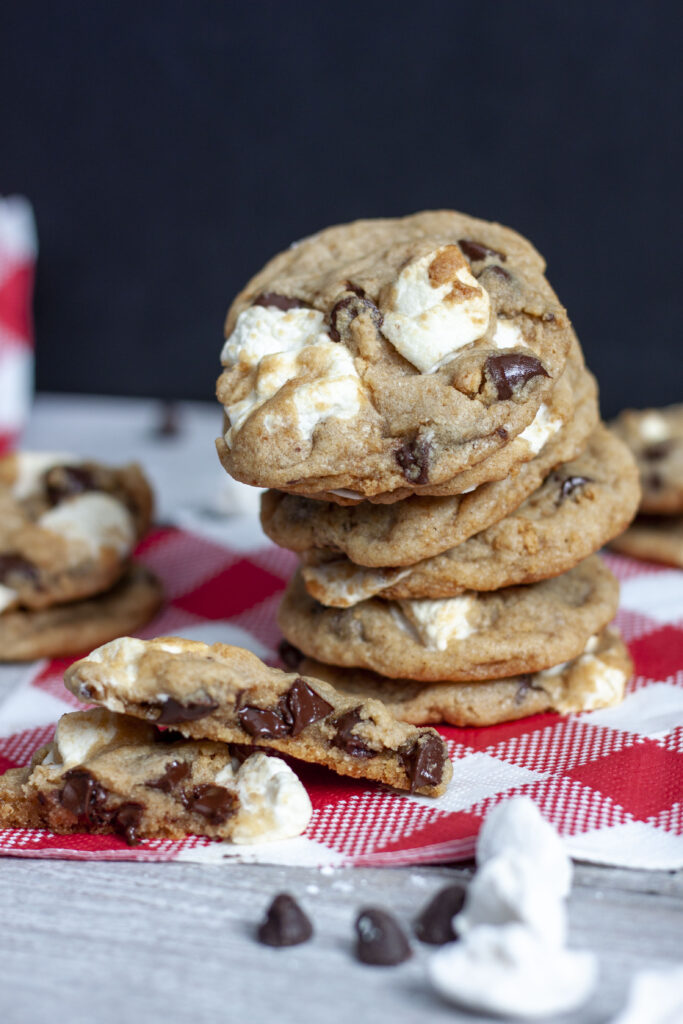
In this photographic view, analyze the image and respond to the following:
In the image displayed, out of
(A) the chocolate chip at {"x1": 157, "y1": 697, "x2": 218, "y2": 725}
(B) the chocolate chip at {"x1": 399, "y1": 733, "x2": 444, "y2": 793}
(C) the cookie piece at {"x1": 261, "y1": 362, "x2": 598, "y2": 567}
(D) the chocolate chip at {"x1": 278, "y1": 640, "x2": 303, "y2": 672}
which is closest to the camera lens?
(A) the chocolate chip at {"x1": 157, "y1": 697, "x2": 218, "y2": 725}

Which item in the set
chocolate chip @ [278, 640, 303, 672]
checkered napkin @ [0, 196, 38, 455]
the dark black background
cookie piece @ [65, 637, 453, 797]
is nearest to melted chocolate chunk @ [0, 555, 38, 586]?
chocolate chip @ [278, 640, 303, 672]

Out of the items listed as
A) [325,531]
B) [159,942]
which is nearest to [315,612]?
[325,531]

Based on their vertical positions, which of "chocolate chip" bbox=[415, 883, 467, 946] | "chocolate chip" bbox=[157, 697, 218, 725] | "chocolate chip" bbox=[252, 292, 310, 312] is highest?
"chocolate chip" bbox=[252, 292, 310, 312]

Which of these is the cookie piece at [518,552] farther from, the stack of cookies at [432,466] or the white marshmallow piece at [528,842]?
the white marshmallow piece at [528,842]

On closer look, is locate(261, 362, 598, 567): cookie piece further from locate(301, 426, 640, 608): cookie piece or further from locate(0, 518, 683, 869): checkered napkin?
locate(0, 518, 683, 869): checkered napkin

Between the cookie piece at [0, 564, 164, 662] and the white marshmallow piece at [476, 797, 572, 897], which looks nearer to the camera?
the white marshmallow piece at [476, 797, 572, 897]

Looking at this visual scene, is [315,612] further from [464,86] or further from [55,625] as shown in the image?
[464,86]
